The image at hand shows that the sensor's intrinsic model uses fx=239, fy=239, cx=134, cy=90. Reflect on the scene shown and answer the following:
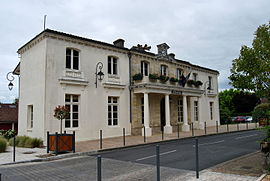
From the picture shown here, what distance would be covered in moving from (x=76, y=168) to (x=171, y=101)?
15.7 metres

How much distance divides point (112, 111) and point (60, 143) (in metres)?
7.21

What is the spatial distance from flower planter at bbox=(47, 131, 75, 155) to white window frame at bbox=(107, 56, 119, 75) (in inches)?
313

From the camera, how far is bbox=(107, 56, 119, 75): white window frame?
1839 centimetres

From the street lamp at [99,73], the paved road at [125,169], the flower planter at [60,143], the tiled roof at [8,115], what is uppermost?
the street lamp at [99,73]

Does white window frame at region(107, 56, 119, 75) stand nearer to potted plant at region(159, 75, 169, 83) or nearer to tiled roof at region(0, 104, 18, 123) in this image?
potted plant at region(159, 75, 169, 83)

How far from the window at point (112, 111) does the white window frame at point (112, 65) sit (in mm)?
2054

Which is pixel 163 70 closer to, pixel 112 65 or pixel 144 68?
pixel 144 68

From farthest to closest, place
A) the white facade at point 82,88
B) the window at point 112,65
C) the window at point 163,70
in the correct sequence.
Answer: the window at point 163,70 → the window at point 112,65 → the white facade at point 82,88

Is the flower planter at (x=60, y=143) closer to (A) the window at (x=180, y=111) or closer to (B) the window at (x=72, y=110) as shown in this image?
(B) the window at (x=72, y=110)

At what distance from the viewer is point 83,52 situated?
653 inches

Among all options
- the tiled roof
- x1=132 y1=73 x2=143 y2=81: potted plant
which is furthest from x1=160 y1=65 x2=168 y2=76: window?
the tiled roof

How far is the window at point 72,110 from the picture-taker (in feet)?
50.6

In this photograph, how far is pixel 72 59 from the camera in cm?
1602

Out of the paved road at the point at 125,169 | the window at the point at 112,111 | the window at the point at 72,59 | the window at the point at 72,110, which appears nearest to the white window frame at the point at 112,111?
the window at the point at 112,111
